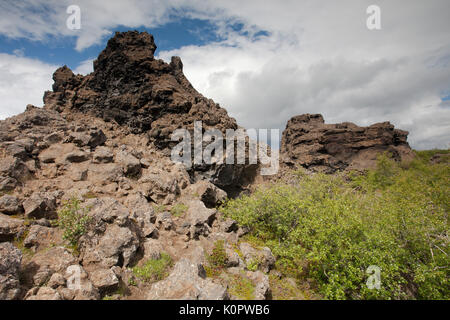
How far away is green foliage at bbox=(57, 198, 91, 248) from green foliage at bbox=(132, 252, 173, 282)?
323 cm

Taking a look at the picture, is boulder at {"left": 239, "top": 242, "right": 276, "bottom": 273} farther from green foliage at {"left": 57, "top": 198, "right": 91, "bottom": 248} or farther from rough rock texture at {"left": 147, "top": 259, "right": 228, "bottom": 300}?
green foliage at {"left": 57, "top": 198, "right": 91, "bottom": 248}

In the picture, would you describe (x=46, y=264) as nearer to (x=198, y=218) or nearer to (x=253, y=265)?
(x=198, y=218)

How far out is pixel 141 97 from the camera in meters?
23.5

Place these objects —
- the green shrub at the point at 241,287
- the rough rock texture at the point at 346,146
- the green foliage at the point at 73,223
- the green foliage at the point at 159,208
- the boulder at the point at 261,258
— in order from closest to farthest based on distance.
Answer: the green shrub at the point at 241,287
the green foliage at the point at 73,223
the boulder at the point at 261,258
the green foliage at the point at 159,208
the rough rock texture at the point at 346,146

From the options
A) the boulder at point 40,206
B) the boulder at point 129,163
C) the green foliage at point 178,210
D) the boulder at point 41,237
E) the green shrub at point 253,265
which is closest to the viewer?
the boulder at point 41,237

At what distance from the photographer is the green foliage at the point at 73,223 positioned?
966cm

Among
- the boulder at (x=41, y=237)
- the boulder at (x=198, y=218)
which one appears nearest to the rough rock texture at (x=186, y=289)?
the boulder at (x=198, y=218)

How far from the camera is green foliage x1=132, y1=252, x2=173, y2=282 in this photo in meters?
9.43

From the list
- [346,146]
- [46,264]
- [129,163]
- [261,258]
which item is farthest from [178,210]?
[346,146]

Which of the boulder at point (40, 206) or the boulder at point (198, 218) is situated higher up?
the boulder at point (40, 206)

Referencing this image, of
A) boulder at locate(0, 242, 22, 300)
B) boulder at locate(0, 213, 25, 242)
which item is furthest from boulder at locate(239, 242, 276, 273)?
boulder at locate(0, 213, 25, 242)

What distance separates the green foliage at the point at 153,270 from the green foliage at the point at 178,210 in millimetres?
4576

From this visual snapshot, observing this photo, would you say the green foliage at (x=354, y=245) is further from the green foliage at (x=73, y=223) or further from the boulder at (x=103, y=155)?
the boulder at (x=103, y=155)

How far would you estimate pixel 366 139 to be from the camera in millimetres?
54031
